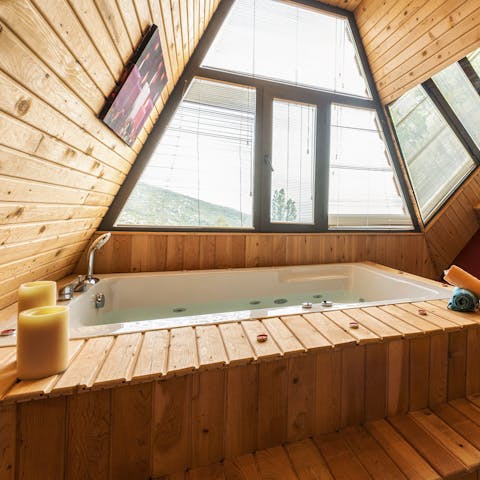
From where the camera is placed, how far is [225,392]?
2.72ft

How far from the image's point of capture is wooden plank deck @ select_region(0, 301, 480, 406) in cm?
74

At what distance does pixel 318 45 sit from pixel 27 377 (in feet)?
10.4

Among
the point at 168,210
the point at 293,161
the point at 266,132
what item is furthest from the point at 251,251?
the point at 266,132

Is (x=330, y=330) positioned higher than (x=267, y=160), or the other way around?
(x=267, y=160)

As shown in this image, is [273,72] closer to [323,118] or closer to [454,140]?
[323,118]

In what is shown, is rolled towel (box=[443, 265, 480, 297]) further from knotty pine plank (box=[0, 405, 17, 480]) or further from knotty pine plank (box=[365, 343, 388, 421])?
knotty pine plank (box=[0, 405, 17, 480])

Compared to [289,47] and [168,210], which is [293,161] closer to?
[289,47]

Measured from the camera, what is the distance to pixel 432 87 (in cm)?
237

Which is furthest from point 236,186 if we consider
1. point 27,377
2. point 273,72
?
point 27,377

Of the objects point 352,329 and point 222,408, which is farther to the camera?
point 352,329

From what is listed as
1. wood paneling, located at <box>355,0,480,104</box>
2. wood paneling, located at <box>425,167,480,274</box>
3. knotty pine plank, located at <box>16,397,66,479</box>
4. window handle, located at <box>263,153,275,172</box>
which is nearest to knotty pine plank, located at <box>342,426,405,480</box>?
knotty pine plank, located at <box>16,397,66,479</box>

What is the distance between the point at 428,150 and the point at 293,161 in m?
1.48

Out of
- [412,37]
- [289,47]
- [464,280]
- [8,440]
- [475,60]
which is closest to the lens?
[8,440]

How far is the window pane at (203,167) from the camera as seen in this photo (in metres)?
1.97
